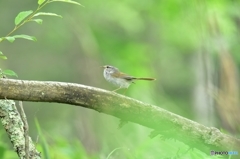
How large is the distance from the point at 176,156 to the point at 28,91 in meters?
0.71

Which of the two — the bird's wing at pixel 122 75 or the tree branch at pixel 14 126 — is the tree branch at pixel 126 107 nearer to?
the tree branch at pixel 14 126

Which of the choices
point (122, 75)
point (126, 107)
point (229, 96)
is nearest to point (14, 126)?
point (126, 107)

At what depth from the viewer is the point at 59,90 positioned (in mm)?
2789

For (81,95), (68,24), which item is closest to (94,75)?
(68,24)

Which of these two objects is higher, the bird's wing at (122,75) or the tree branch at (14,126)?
the tree branch at (14,126)

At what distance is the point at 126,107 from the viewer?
2.83 metres

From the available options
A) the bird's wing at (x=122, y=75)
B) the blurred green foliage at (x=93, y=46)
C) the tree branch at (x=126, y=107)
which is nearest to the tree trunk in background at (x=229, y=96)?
the tree branch at (x=126, y=107)

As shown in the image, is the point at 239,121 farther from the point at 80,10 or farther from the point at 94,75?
the point at 94,75

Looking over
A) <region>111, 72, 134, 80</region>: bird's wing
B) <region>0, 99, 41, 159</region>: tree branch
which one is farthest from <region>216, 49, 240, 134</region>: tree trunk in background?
<region>111, 72, 134, 80</region>: bird's wing

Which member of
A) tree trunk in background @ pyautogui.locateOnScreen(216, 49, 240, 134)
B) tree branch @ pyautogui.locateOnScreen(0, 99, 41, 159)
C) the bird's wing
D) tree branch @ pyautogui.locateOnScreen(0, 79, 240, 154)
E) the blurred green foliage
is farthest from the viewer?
the blurred green foliage

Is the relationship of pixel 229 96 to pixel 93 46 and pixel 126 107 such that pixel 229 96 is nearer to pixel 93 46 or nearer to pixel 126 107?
pixel 126 107

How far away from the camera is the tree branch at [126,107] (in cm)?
275

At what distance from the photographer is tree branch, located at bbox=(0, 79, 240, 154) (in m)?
2.75

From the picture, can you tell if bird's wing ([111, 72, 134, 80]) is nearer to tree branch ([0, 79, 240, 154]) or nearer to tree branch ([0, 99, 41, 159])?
tree branch ([0, 99, 41, 159])
